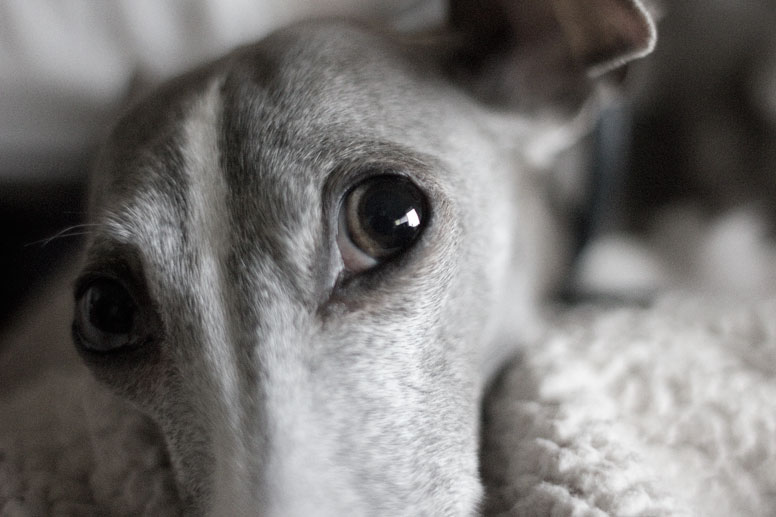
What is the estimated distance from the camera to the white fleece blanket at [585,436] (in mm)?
897

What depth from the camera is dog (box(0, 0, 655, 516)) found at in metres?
0.85

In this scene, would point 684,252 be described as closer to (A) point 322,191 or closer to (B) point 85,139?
(A) point 322,191

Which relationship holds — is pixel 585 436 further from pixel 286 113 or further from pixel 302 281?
pixel 286 113

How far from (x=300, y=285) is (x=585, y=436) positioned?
43 centimetres

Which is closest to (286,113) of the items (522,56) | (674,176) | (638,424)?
(522,56)

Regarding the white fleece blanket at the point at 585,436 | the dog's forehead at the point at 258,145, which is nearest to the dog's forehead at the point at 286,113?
the dog's forehead at the point at 258,145

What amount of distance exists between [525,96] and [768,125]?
90 cm

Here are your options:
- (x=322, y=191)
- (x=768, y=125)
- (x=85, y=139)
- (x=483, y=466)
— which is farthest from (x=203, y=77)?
(x=768, y=125)

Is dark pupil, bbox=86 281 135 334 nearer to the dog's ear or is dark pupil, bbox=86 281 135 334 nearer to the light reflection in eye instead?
the light reflection in eye

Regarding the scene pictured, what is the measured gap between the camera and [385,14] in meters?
1.60

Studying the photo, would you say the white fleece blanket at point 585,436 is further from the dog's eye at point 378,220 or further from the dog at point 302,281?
the dog's eye at point 378,220

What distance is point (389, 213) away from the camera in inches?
36.6

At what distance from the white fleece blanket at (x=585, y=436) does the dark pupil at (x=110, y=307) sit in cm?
15

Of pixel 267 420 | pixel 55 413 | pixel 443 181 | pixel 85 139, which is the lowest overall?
pixel 267 420
